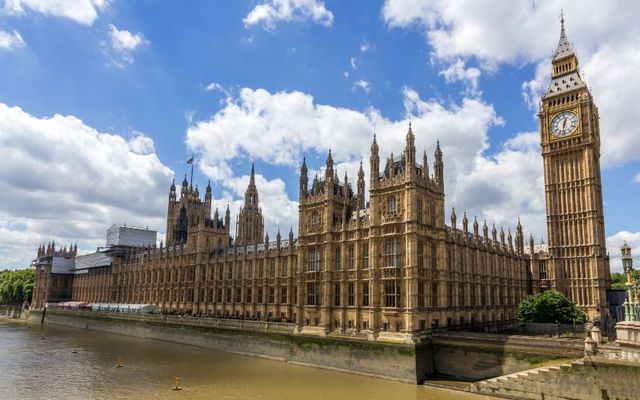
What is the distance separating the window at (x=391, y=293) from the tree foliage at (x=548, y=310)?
83.3 ft

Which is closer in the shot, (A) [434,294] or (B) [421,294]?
(B) [421,294]

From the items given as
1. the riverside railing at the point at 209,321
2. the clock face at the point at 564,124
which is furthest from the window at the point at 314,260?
A: the clock face at the point at 564,124

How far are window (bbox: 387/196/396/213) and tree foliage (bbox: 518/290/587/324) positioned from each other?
A: 93.5 ft

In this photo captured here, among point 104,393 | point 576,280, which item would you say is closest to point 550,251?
point 576,280

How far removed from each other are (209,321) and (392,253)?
40566 millimetres

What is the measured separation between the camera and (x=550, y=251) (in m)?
95.2

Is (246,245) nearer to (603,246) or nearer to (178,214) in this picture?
(178,214)

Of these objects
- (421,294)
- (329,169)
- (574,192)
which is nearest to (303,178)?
(329,169)

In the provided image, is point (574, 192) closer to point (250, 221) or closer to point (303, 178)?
point (303, 178)

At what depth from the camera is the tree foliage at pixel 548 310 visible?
230 feet

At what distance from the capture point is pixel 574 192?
95.5m

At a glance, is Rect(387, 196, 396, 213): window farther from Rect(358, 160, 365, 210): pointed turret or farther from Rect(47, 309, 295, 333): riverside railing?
Rect(47, 309, 295, 333): riverside railing

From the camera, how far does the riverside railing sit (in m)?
72.7

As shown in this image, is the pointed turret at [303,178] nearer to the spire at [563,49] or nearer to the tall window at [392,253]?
the tall window at [392,253]
